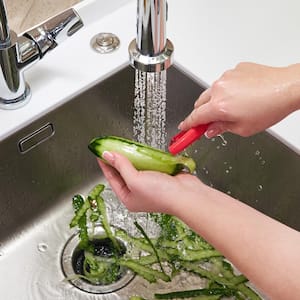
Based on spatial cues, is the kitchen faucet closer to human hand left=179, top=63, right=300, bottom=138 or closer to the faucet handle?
the faucet handle

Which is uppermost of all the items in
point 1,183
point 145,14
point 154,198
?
point 145,14

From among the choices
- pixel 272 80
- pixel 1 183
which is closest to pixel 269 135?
pixel 272 80

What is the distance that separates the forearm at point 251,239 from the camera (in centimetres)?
57

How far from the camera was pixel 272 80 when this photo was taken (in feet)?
2.36

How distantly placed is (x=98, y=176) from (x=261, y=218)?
1.38 feet

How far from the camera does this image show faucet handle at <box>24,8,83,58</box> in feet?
2.69

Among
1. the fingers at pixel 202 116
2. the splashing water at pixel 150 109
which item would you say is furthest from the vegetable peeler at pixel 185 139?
the splashing water at pixel 150 109

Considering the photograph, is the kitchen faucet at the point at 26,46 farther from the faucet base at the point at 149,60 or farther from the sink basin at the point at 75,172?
the faucet base at the point at 149,60

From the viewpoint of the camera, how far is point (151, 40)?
2.17ft

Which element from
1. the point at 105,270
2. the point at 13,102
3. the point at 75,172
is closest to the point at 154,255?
the point at 105,270

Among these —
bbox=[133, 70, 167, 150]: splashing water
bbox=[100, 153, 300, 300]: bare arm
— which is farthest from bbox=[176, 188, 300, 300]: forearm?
bbox=[133, 70, 167, 150]: splashing water

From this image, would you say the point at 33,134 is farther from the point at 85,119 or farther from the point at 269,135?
the point at 269,135

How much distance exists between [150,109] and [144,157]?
20 cm

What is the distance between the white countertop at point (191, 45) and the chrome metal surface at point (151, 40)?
0.72 ft
